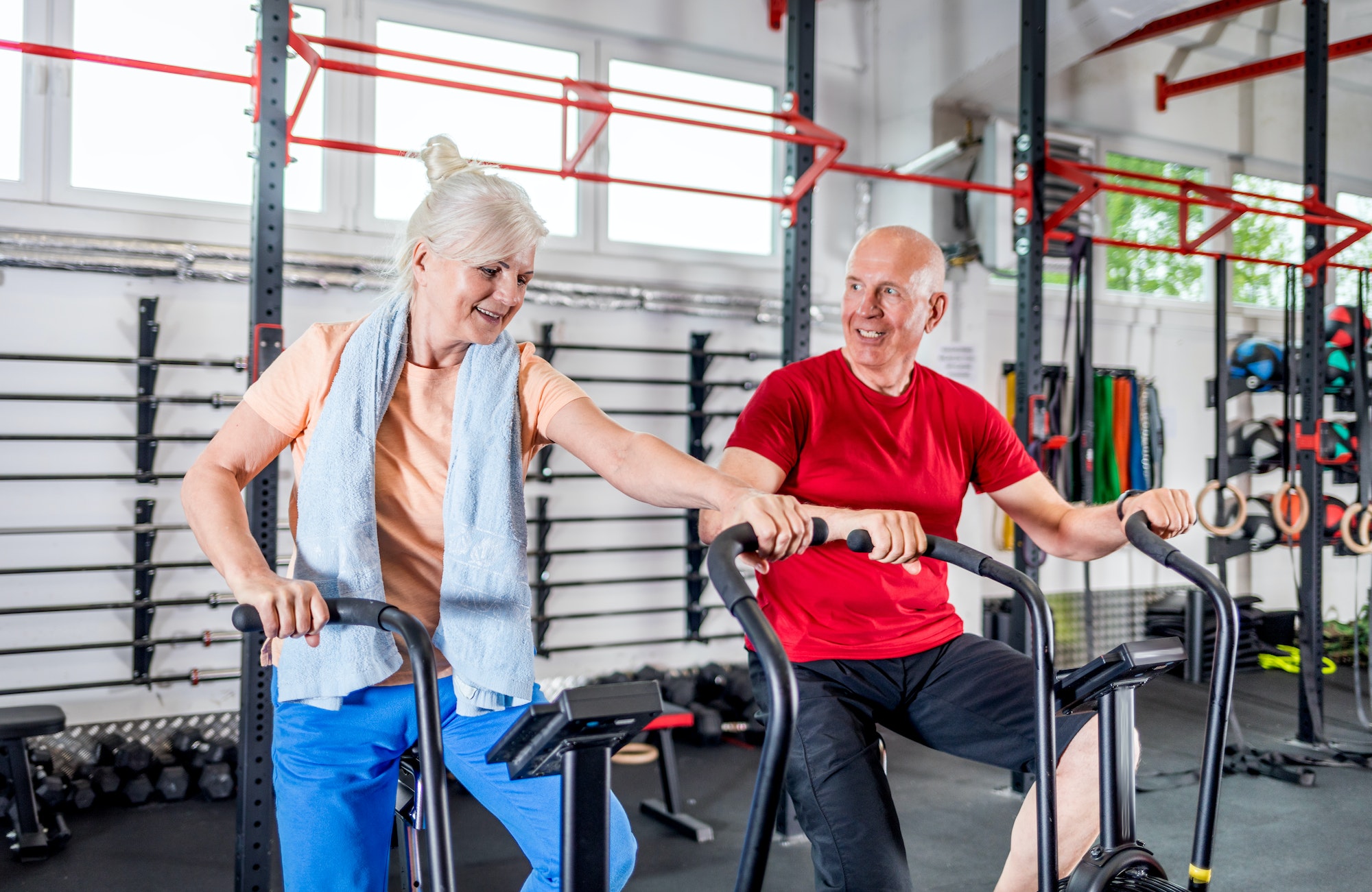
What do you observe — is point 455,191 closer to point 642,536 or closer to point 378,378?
point 378,378

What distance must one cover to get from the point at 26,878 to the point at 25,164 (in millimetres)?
2599

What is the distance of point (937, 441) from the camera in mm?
2268

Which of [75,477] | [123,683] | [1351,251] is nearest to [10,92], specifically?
[75,477]

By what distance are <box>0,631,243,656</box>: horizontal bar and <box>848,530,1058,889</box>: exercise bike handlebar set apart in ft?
10.2

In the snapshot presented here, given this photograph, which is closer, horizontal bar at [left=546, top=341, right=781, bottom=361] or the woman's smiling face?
the woman's smiling face

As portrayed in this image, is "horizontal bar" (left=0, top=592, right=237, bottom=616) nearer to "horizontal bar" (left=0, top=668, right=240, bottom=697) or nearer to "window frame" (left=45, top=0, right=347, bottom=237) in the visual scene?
"horizontal bar" (left=0, top=668, right=240, bottom=697)

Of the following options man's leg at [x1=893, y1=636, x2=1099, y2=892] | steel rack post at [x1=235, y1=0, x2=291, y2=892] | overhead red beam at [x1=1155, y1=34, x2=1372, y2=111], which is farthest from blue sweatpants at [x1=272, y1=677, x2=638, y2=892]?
overhead red beam at [x1=1155, y1=34, x2=1372, y2=111]

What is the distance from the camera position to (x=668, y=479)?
5.28ft

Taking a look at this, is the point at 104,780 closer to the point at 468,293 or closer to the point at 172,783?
the point at 172,783

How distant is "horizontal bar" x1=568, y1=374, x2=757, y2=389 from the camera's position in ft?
15.5

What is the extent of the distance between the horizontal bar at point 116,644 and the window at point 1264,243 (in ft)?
21.8

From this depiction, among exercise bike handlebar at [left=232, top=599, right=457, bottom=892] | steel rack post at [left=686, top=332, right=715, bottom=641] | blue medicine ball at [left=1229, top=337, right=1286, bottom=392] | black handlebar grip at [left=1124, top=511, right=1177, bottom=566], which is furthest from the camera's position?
blue medicine ball at [left=1229, top=337, right=1286, bottom=392]

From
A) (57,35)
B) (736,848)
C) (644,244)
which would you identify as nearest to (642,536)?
(644,244)

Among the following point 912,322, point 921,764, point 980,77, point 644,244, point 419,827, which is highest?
point 980,77
